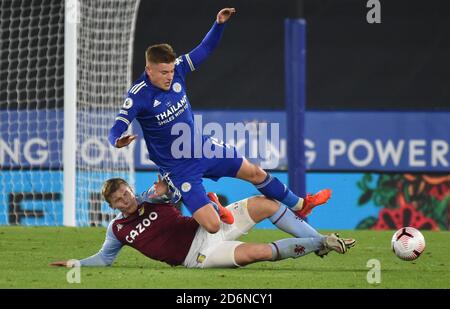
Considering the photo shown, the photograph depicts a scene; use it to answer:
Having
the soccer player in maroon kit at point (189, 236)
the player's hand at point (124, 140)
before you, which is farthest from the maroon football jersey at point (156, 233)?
the player's hand at point (124, 140)

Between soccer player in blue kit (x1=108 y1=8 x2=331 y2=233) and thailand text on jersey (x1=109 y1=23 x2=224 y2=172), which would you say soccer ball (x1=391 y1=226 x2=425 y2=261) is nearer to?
soccer player in blue kit (x1=108 y1=8 x2=331 y2=233)

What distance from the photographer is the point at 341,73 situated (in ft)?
44.4

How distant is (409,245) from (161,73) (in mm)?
2002

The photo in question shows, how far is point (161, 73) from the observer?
7430 millimetres

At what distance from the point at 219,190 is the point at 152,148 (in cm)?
506

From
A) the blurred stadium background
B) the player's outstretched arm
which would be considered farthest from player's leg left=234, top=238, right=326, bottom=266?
the blurred stadium background

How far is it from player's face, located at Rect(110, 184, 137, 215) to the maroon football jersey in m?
0.06

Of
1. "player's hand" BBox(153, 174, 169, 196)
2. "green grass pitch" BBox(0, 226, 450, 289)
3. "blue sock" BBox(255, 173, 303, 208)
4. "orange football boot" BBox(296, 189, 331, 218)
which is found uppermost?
"player's hand" BBox(153, 174, 169, 196)

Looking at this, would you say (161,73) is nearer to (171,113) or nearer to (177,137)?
(171,113)

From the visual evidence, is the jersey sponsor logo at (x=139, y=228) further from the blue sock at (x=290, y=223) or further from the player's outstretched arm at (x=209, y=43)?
the player's outstretched arm at (x=209, y=43)

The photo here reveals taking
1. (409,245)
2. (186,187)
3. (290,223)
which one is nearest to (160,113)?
(186,187)

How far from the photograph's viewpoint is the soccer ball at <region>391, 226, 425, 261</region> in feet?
24.0

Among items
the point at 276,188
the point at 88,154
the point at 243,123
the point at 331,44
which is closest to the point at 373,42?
the point at 331,44
